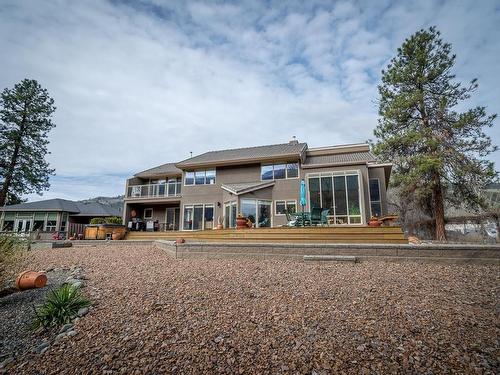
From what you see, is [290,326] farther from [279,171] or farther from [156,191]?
[156,191]

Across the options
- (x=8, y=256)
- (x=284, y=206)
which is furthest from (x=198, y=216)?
(x=8, y=256)

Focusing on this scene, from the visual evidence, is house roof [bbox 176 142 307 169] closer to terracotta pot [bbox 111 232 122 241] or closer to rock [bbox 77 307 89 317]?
terracotta pot [bbox 111 232 122 241]

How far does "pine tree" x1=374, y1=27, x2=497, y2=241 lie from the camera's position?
44.8 feet

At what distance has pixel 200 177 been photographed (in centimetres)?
1953

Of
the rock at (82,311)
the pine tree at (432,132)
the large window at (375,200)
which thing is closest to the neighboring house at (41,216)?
the rock at (82,311)

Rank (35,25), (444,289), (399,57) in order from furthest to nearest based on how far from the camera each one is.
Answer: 1. (399,57)
2. (35,25)
3. (444,289)

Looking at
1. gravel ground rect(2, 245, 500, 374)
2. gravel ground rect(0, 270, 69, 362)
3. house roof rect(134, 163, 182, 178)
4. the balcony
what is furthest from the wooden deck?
house roof rect(134, 163, 182, 178)

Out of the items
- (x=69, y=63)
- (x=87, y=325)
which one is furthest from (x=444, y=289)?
(x=69, y=63)

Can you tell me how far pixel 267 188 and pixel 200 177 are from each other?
6.12m

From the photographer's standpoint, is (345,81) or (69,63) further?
(345,81)

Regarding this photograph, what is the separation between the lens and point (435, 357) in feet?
8.66

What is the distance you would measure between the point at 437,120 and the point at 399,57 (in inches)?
190

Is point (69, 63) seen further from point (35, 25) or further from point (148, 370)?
point (148, 370)

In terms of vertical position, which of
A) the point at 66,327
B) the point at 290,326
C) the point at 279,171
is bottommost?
the point at 66,327
